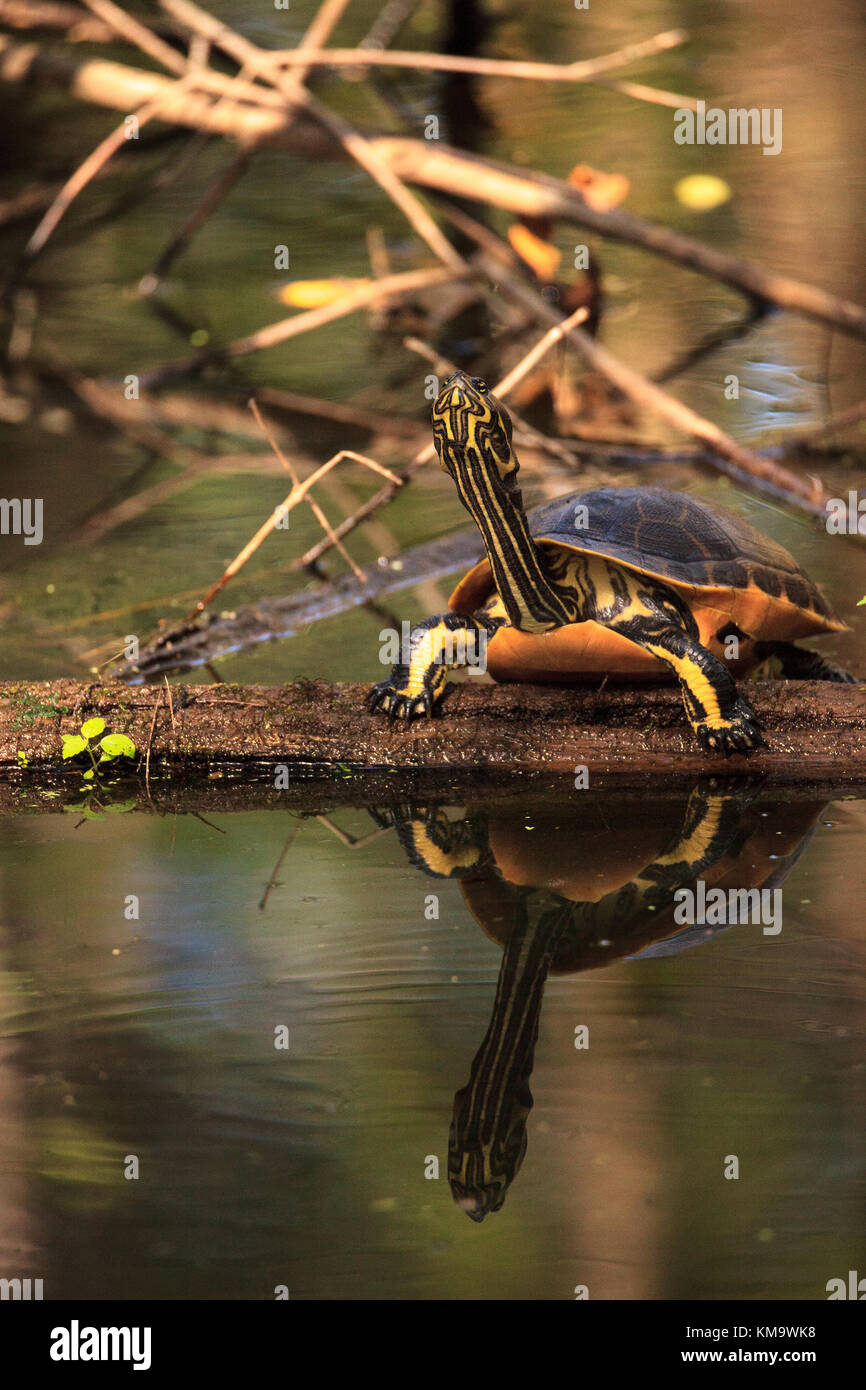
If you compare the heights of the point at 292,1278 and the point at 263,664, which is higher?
the point at 263,664

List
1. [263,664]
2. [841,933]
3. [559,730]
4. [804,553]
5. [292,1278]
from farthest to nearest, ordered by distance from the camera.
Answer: [804,553], [263,664], [559,730], [841,933], [292,1278]

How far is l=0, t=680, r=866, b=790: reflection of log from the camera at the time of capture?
432cm

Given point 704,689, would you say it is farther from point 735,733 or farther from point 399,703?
point 399,703

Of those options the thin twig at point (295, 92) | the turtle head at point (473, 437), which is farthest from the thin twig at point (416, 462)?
the thin twig at point (295, 92)

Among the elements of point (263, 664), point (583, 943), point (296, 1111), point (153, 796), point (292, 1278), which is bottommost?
point (292, 1278)

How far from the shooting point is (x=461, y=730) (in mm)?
4379

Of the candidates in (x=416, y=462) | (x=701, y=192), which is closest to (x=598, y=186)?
(x=416, y=462)

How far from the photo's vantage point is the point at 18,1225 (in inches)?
100

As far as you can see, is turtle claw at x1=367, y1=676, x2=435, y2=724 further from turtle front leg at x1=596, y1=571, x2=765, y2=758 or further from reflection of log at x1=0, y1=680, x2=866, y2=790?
turtle front leg at x1=596, y1=571, x2=765, y2=758

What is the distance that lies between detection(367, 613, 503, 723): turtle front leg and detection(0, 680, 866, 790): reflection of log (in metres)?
0.06

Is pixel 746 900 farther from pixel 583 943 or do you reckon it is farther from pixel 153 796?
pixel 153 796

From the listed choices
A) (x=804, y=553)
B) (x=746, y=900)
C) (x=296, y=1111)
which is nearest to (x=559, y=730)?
(x=746, y=900)

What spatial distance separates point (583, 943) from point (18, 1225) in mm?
1549

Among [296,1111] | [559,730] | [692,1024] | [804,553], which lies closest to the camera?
[296,1111]
